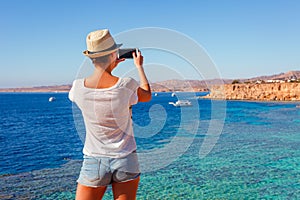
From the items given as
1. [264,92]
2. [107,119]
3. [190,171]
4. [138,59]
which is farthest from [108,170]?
[264,92]

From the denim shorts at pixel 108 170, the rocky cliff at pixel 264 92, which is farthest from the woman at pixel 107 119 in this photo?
the rocky cliff at pixel 264 92

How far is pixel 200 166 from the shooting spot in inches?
523

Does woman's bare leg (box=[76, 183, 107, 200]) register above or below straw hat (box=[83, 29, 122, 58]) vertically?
below

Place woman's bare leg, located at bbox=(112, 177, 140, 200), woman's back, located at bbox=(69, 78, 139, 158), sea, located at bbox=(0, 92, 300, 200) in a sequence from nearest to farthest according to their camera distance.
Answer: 1. woman's back, located at bbox=(69, 78, 139, 158)
2. woman's bare leg, located at bbox=(112, 177, 140, 200)
3. sea, located at bbox=(0, 92, 300, 200)

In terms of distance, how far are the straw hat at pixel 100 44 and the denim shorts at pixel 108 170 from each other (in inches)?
32.9

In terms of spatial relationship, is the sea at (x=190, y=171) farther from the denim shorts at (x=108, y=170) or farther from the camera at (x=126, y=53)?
the camera at (x=126, y=53)

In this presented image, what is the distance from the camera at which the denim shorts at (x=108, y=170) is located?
2.37 meters

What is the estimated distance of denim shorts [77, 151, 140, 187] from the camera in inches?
93.2

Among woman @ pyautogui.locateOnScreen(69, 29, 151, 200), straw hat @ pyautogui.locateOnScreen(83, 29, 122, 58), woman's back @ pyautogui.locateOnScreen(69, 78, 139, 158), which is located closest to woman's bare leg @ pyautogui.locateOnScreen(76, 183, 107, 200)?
woman @ pyautogui.locateOnScreen(69, 29, 151, 200)

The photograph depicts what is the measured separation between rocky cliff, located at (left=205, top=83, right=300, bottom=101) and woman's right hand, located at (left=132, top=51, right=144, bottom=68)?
6071cm

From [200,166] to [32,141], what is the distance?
17843 millimetres

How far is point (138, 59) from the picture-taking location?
2.52m

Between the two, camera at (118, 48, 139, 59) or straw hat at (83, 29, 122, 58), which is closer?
straw hat at (83, 29, 122, 58)

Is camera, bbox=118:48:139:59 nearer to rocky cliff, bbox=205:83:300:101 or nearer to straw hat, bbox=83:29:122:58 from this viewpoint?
straw hat, bbox=83:29:122:58
